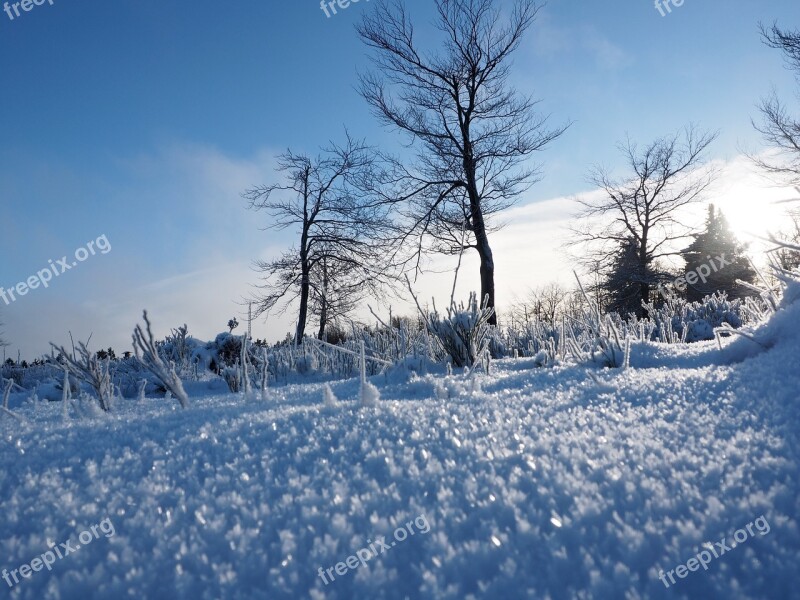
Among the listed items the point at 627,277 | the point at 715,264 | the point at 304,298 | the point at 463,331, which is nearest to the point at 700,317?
the point at 463,331

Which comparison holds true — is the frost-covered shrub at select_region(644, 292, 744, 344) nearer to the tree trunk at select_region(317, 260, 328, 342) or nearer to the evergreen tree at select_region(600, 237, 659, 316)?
the tree trunk at select_region(317, 260, 328, 342)

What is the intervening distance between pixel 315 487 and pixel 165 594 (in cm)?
27

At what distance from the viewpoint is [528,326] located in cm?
596

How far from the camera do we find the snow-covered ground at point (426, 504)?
0.56m

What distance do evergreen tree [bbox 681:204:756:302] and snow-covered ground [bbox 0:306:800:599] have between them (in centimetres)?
2548

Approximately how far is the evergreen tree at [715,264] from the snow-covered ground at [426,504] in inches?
1003

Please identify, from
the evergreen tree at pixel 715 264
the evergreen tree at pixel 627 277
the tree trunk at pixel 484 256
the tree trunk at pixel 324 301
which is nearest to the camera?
the tree trunk at pixel 484 256

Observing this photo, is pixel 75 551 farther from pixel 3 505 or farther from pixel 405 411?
pixel 405 411

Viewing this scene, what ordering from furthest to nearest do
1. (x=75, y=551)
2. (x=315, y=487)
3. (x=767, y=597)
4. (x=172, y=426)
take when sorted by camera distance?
(x=172, y=426) < (x=315, y=487) < (x=75, y=551) < (x=767, y=597)

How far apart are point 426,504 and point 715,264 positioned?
31.1 m

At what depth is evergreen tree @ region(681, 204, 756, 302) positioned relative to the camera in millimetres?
23828

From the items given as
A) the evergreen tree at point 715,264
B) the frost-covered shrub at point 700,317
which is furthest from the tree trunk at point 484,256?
the evergreen tree at point 715,264

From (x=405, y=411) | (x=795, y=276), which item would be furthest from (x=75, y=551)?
(x=795, y=276)

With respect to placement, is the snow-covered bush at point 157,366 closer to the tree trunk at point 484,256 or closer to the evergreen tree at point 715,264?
the tree trunk at point 484,256
